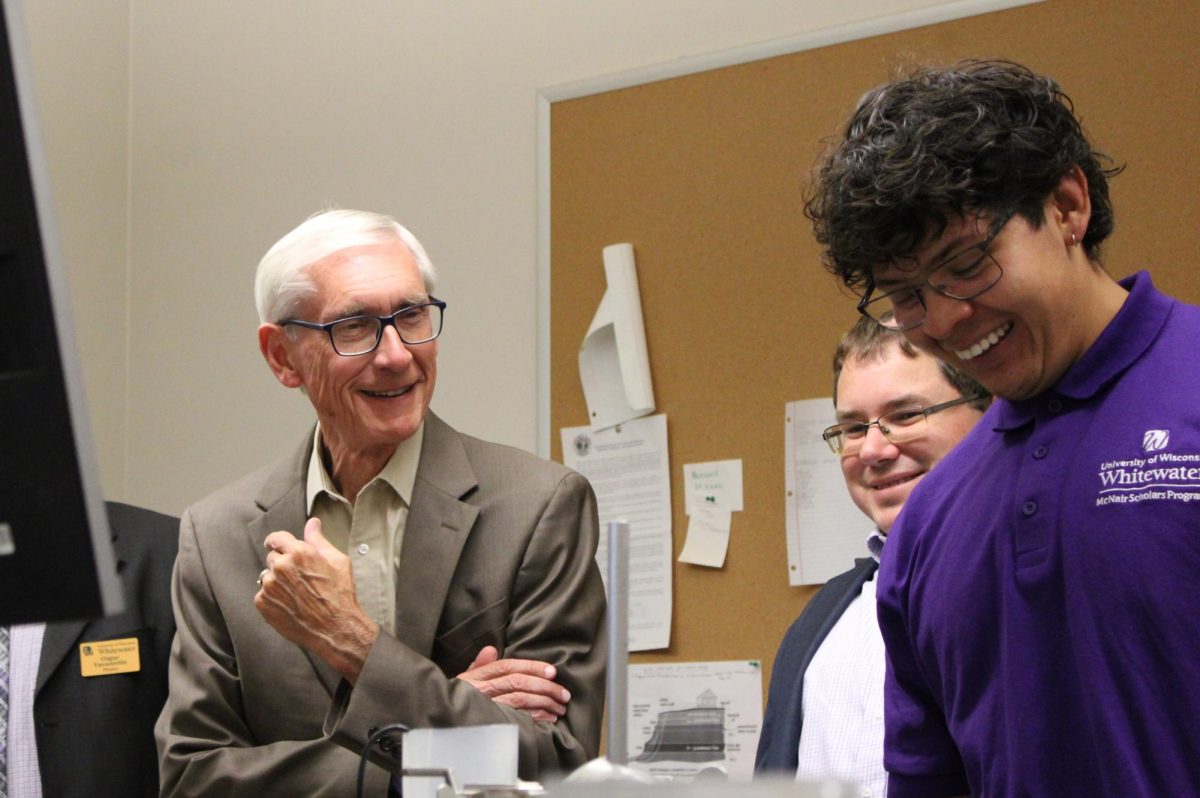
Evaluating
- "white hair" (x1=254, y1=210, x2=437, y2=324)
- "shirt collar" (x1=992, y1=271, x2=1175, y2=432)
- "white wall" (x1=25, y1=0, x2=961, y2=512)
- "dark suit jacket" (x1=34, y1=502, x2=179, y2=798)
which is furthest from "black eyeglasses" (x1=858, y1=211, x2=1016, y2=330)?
"white wall" (x1=25, y1=0, x2=961, y2=512)

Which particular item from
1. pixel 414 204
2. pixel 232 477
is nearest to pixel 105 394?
pixel 232 477

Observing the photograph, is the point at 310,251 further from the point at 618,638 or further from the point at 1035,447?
the point at 618,638

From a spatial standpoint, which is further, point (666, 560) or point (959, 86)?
point (666, 560)

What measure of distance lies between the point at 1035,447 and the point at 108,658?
1799 millimetres

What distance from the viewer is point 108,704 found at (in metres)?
2.56

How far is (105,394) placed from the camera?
3.97 m

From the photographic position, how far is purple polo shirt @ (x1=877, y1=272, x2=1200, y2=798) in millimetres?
1345

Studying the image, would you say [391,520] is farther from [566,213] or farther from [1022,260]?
[566,213]

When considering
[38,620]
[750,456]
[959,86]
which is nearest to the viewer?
[38,620]

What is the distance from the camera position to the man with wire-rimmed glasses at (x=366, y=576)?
1.94m

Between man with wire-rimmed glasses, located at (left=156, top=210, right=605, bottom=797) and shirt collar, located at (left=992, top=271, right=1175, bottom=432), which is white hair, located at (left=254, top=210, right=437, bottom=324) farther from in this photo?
shirt collar, located at (left=992, top=271, right=1175, bottom=432)

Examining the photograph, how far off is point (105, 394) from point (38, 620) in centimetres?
320

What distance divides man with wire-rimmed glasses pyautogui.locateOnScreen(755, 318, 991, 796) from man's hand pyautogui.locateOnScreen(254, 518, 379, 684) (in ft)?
2.15

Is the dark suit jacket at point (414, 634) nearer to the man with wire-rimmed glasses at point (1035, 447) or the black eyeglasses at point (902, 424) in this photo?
the black eyeglasses at point (902, 424)
